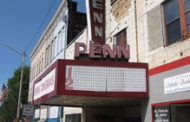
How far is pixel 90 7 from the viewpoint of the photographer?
1407 cm

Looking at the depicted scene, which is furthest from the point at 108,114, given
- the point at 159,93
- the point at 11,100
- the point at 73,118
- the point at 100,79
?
the point at 11,100

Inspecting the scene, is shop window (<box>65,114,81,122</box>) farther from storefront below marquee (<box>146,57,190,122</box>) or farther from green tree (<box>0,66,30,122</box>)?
green tree (<box>0,66,30,122</box>)

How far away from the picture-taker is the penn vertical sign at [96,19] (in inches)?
547

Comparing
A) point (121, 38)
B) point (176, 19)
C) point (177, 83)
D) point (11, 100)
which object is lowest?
point (11, 100)

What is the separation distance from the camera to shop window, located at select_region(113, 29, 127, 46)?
40.4 ft

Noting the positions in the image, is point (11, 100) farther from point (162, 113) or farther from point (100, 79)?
point (162, 113)

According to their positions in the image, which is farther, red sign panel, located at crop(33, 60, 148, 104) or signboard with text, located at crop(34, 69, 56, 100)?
signboard with text, located at crop(34, 69, 56, 100)

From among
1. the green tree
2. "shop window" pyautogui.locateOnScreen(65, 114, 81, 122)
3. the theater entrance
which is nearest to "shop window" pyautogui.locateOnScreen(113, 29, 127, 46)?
the theater entrance

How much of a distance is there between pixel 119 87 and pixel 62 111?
43.4 ft

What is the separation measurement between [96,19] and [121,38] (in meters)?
2.40

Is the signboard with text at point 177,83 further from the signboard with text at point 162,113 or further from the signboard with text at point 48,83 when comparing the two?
the signboard with text at point 48,83

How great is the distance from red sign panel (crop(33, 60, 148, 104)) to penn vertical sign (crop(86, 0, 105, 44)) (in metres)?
4.65

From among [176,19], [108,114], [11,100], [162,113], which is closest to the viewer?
[162,113]

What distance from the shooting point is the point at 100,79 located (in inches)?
366
